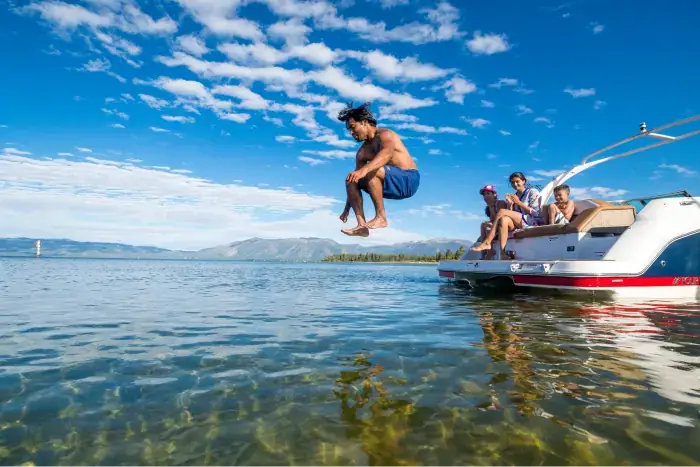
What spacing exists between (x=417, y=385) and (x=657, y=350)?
3.42m

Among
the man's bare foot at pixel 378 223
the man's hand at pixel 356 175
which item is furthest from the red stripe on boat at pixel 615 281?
the man's hand at pixel 356 175

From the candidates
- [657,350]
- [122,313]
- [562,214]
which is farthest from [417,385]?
[562,214]

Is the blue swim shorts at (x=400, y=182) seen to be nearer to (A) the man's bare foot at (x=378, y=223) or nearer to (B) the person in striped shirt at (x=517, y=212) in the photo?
(A) the man's bare foot at (x=378, y=223)

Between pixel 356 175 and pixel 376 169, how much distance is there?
0.35 meters

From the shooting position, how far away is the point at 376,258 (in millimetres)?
189250

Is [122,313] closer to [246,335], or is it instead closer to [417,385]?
[246,335]

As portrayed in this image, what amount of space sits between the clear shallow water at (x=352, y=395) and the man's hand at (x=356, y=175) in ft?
6.77

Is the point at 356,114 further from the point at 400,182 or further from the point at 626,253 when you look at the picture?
the point at 626,253

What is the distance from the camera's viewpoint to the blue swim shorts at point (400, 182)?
588 cm

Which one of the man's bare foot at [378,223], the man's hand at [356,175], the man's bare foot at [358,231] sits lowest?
the man's bare foot at [358,231]

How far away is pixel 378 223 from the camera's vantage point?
19.9 ft

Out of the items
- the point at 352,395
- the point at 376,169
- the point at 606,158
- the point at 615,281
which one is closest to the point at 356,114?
the point at 376,169

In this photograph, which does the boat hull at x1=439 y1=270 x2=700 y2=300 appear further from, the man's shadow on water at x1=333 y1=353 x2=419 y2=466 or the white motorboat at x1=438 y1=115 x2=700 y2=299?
the man's shadow on water at x1=333 y1=353 x2=419 y2=466

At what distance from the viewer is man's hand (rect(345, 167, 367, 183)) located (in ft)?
17.8
